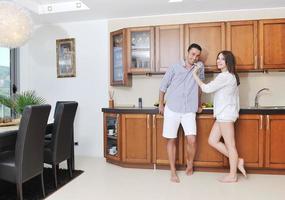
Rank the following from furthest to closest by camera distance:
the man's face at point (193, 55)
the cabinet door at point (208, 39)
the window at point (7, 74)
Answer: the window at point (7, 74) → the cabinet door at point (208, 39) → the man's face at point (193, 55)

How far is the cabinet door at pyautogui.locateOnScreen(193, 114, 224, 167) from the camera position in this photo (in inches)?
134

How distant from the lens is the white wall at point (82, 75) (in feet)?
14.2

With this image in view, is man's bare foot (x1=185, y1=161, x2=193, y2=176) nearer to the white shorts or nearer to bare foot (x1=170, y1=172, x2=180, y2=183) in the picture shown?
bare foot (x1=170, y1=172, x2=180, y2=183)

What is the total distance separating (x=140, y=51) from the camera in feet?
12.8

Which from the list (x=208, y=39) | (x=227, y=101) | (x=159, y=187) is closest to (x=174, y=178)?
A: (x=159, y=187)

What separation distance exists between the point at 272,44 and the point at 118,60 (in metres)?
2.23

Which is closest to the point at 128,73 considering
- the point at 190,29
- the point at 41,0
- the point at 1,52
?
the point at 190,29

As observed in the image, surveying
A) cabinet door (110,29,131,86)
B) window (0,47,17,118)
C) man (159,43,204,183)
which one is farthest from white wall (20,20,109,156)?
man (159,43,204,183)

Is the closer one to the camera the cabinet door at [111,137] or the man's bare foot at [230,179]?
the man's bare foot at [230,179]

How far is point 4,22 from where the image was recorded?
2566 millimetres

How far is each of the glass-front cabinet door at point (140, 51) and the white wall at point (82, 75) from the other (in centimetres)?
58

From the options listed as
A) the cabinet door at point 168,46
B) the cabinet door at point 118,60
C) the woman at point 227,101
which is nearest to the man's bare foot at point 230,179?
the woman at point 227,101

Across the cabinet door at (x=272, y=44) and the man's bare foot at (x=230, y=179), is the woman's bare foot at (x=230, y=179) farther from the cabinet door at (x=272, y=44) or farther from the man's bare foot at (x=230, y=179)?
the cabinet door at (x=272, y=44)

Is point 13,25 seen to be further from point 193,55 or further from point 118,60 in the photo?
point 193,55
